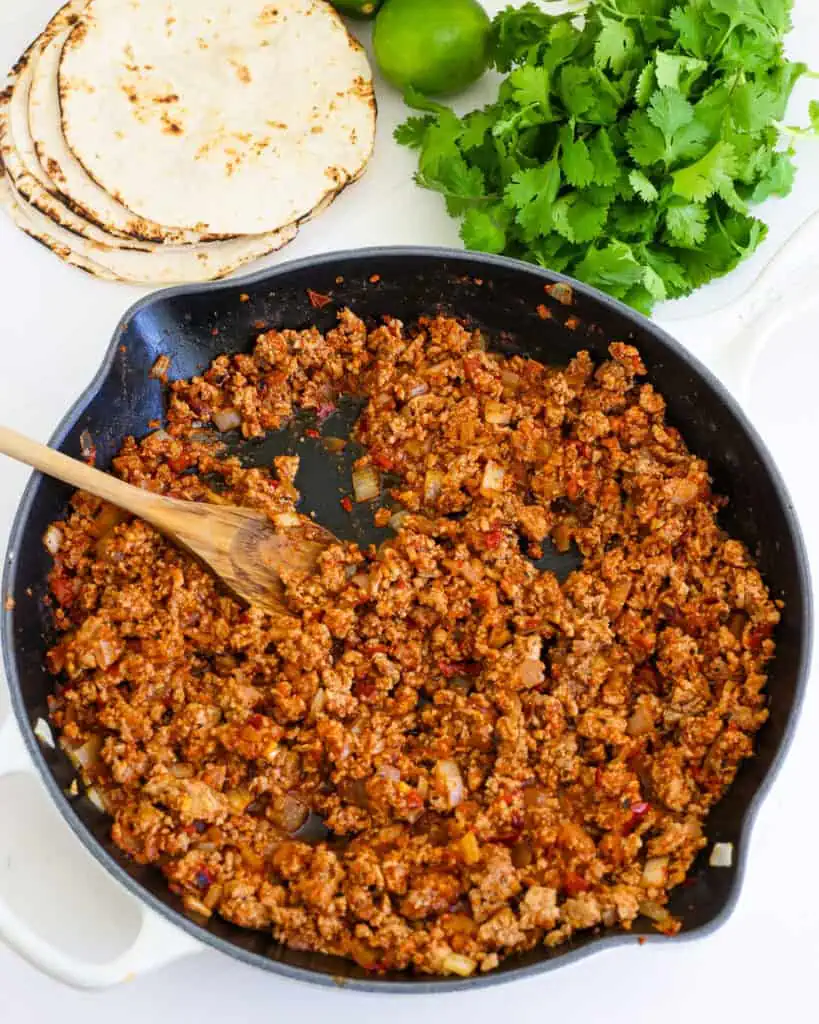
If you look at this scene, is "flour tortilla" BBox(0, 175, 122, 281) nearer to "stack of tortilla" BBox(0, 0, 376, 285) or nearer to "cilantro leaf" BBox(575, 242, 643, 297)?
"stack of tortilla" BBox(0, 0, 376, 285)

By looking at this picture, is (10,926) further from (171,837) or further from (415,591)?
(415,591)

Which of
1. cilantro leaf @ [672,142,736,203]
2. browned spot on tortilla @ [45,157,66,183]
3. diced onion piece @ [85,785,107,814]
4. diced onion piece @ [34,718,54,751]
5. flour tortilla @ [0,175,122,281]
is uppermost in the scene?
browned spot on tortilla @ [45,157,66,183]

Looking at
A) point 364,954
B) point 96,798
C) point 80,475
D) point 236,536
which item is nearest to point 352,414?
point 236,536

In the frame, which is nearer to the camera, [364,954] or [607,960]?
[364,954]

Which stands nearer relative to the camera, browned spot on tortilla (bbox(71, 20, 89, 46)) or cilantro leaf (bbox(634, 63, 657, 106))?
cilantro leaf (bbox(634, 63, 657, 106))

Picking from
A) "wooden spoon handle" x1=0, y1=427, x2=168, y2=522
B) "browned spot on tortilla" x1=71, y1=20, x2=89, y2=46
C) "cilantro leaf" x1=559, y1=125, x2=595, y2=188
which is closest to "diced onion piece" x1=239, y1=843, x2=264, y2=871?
"wooden spoon handle" x1=0, y1=427, x2=168, y2=522

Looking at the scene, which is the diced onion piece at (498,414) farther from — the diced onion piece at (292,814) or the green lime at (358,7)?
the green lime at (358,7)

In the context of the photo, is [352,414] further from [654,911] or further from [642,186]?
[654,911]
